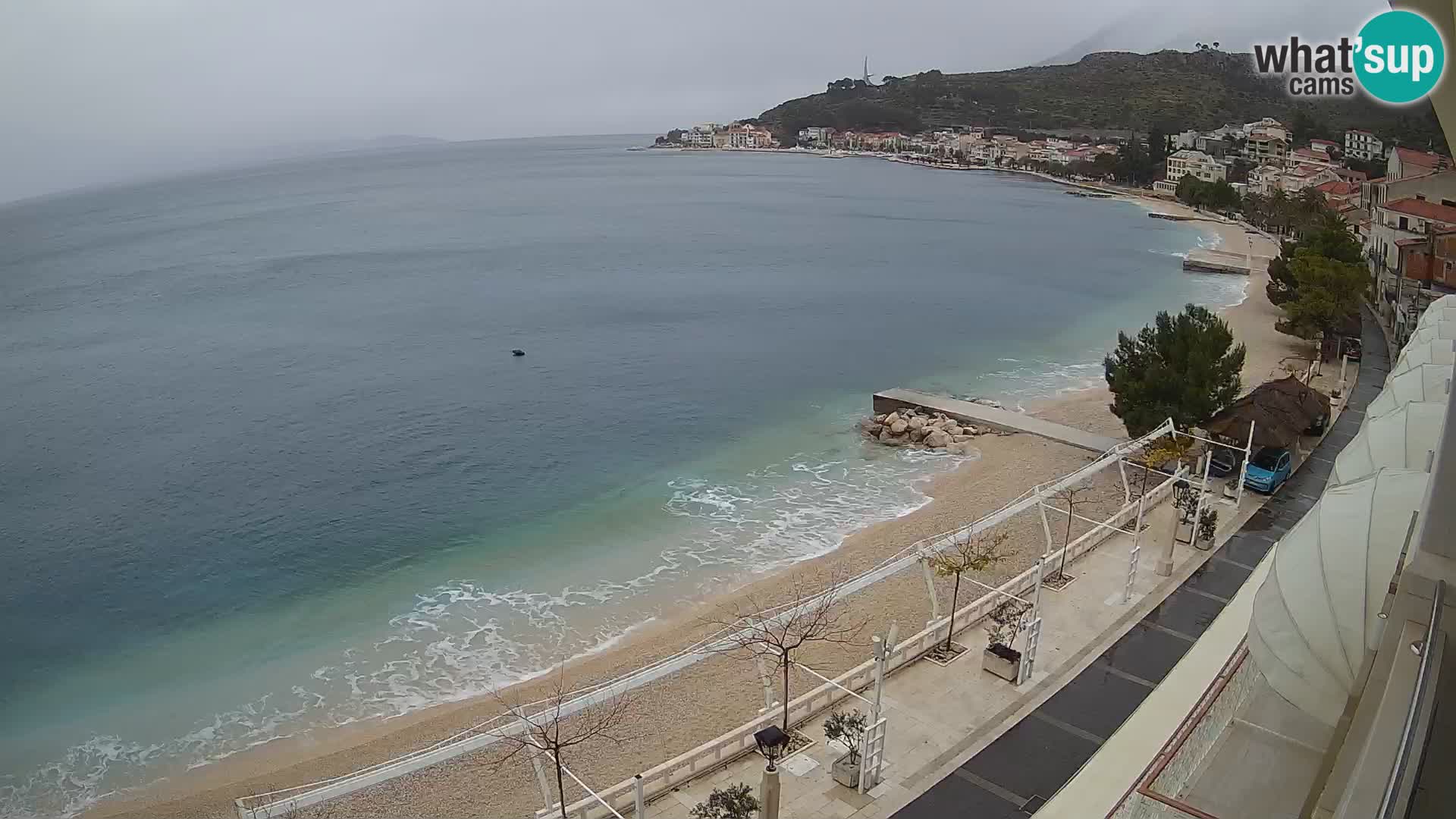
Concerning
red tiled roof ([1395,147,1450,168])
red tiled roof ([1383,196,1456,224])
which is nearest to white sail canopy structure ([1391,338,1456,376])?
red tiled roof ([1383,196,1456,224])

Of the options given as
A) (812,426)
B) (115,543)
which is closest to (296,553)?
(115,543)

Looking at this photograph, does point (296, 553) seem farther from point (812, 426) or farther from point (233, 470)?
point (812, 426)

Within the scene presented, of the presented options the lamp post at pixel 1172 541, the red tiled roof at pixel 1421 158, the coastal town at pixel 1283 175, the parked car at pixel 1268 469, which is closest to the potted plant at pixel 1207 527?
the lamp post at pixel 1172 541

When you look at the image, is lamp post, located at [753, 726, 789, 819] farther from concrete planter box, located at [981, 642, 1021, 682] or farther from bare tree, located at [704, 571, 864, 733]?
concrete planter box, located at [981, 642, 1021, 682]

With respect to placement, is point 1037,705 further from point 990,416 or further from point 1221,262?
point 1221,262

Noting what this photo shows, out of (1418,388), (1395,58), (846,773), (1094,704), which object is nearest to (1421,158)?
(1418,388)

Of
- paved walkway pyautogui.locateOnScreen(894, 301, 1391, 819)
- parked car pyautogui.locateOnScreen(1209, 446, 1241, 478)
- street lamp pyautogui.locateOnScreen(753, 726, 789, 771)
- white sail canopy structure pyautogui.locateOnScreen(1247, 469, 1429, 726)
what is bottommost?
paved walkway pyautogui.locateOnScreen(894, 301, 1391, 819)
